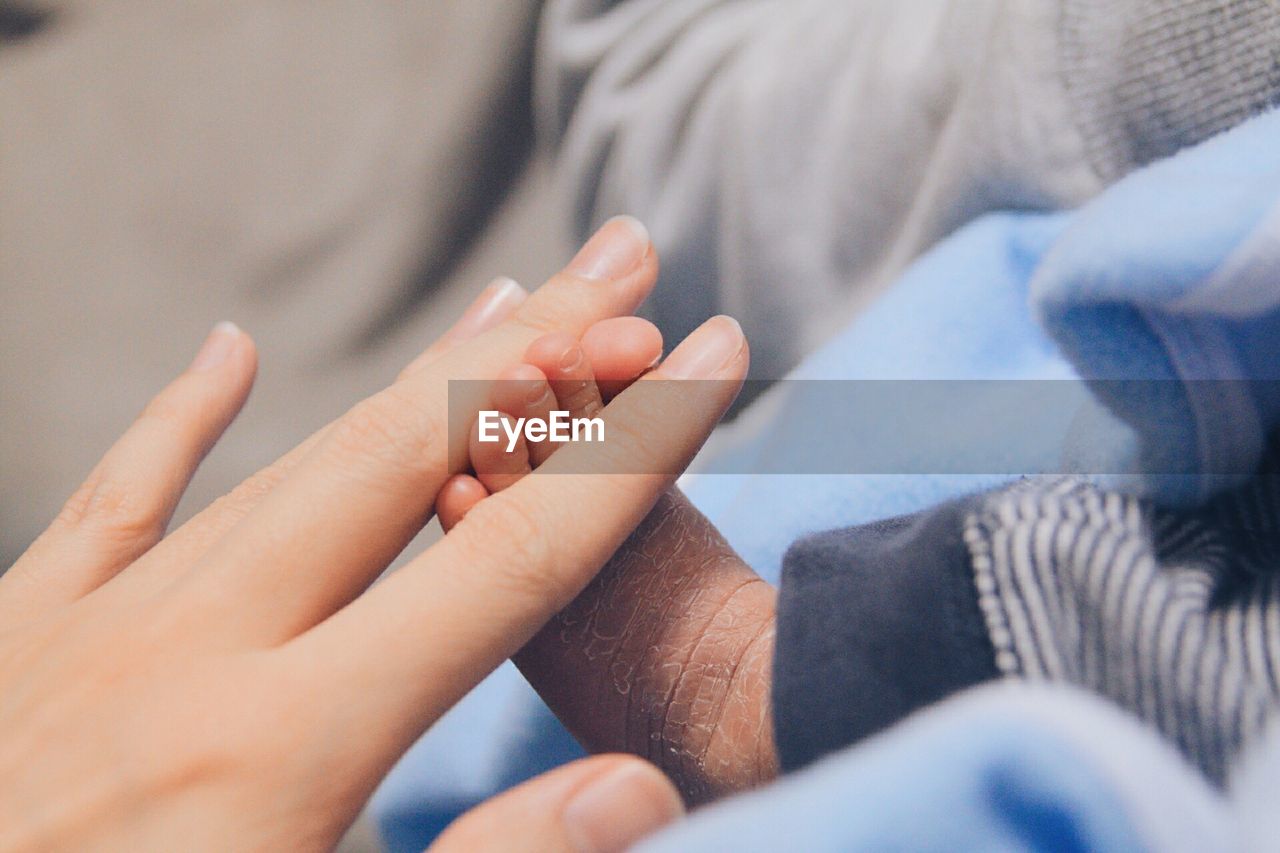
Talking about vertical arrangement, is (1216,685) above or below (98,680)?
below

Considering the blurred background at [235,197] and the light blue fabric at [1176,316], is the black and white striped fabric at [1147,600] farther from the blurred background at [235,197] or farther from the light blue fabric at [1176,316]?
the blurred background at [235,197]

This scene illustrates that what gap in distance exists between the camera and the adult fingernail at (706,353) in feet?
1.32

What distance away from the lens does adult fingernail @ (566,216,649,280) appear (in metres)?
0.49

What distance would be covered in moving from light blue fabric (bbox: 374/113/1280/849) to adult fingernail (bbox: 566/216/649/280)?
17cm

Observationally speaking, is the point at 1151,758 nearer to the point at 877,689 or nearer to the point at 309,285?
the point at 877,689

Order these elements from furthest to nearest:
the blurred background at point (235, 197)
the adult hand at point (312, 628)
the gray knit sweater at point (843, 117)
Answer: the blurred background at point (235, 197) → the gray knit sweater at point (843, 117) → the adult hand at point (312, 628)

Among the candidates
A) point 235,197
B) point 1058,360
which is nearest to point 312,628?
point 1058,360

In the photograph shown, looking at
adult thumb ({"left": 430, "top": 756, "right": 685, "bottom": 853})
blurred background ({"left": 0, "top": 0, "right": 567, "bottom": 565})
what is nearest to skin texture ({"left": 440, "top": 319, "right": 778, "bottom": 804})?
adult thumb ({"left": 430, "top": 756, "right": 685, "bottom": 853})

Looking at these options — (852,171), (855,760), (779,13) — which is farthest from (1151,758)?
(779,13)

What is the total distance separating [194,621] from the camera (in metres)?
0.35

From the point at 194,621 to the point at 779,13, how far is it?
630 mm

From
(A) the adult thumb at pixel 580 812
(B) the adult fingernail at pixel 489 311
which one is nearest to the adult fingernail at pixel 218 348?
(B) the adult fingernail at pixel 489 311

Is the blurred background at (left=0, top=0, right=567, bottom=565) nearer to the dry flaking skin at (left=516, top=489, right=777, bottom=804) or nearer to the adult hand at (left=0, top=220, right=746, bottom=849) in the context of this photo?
the adult hand at (left=0, top=220, right=746, bottom=849)

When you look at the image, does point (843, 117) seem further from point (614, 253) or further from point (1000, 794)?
point (1000, 794)
